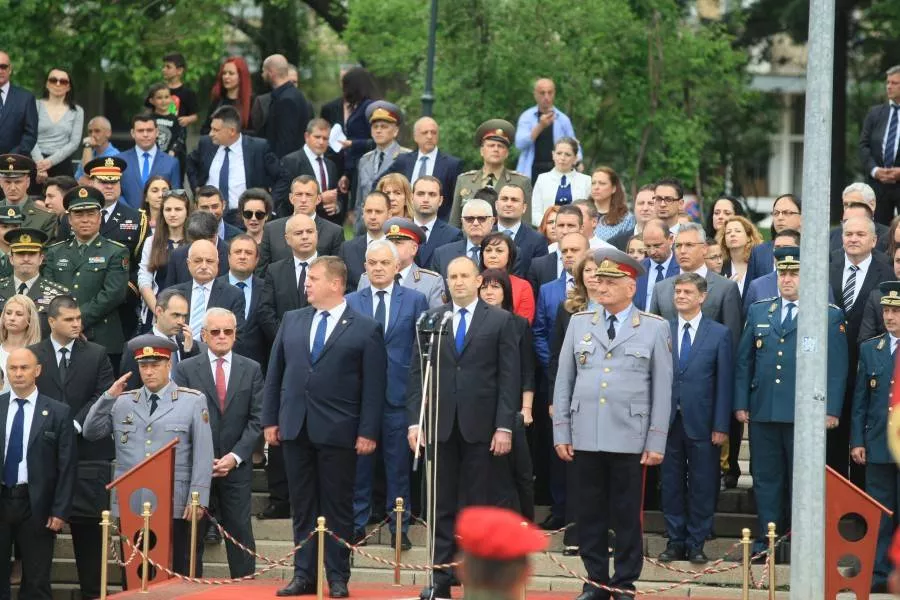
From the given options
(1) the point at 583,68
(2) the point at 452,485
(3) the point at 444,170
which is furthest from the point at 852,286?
(1) the point at 583,68

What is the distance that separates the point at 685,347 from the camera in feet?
45.4

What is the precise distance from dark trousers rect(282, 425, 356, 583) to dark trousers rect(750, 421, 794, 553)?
3160mm

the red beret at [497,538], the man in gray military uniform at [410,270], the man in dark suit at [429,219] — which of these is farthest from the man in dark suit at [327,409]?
the red beret at [497,538]

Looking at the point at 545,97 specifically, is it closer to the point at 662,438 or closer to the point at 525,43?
the point at 525,43

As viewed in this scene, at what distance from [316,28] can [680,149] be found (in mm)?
12229

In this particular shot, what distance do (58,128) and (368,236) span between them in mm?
5562

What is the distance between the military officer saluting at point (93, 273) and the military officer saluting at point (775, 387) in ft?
18.2

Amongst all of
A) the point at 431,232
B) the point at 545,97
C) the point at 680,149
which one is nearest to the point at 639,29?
the point at 680,149

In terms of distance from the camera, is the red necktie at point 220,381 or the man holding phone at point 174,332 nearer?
the red necktie at point 220,381

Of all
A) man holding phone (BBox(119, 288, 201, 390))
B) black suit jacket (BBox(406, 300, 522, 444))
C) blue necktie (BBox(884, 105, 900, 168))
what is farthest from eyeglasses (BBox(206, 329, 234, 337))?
blue necktie (BBox(884, 105, 900, 168))

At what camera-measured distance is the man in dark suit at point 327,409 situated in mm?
12438

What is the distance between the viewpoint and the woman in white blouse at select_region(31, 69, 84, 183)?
778 inches

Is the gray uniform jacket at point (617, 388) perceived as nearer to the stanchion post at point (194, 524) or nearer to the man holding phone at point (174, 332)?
the stanchion post at point (194, 524)

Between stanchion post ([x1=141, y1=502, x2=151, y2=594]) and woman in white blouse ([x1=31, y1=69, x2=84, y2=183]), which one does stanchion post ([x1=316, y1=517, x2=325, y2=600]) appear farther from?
woman in white blouse ([x1=31, y1=69, x2=84, y2=183])
